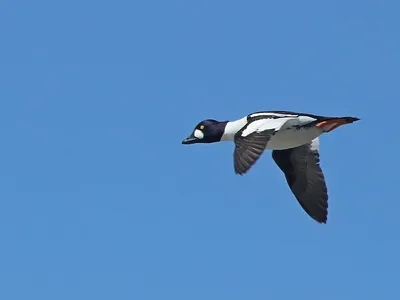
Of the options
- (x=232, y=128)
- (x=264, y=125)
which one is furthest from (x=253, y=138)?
(x=232, y=128)

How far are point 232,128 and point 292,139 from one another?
162cm

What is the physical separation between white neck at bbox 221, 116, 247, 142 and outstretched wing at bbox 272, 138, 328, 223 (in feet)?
4.52

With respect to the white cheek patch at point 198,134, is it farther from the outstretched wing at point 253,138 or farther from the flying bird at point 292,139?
the outstretched wing at point 253,138

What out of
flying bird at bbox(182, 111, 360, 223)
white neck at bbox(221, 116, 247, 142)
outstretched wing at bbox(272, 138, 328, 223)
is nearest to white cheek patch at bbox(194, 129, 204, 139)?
flying bird at bbox(182, 111, 360, 223)

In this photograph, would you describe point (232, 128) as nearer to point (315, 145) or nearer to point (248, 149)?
point (315, 145)

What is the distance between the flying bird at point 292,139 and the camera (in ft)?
72.2

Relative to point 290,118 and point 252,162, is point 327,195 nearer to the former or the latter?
point 290,118

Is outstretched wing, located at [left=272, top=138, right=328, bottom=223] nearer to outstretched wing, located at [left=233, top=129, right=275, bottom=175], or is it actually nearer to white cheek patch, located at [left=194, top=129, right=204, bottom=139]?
white cheek patch, located at [left=194, top=129, right=204, bottom=139]

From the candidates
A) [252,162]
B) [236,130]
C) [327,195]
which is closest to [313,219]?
[327,195]

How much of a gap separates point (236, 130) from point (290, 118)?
1.65m

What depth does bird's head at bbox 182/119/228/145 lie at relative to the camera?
959 inches

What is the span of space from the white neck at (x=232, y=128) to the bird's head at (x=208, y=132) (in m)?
0.09

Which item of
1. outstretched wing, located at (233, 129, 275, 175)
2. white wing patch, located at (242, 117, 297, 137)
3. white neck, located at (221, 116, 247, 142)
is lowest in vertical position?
outstretched wing, located at (233, 129, 275, 175)

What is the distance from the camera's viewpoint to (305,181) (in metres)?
24.7
